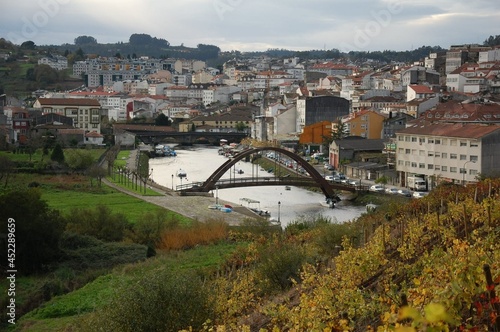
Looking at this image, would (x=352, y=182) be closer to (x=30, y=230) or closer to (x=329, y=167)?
(x=329, y=167)

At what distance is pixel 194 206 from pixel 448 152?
303 inches

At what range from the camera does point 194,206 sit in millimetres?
21156

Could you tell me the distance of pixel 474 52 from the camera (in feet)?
160

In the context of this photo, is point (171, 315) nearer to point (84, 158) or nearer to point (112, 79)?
point (84, 158)

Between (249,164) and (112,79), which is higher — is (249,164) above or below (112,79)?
below

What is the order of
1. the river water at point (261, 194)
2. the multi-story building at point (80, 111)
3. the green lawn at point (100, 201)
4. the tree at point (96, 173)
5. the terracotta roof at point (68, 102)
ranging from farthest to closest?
1. the terracotta roof at point (68, 102)
2. the multi-story building at point (80, 111)
3. the tree at point (96, 173)
4. the river water at point (261, 194)
5. the green lawn at point (100, 201)

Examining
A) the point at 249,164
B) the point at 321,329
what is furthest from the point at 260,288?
the point at 249,164

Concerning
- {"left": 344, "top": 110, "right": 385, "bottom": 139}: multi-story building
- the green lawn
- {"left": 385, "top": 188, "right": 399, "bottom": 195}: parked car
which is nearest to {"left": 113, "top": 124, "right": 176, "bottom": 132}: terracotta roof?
{"left": 344, "top": 110, "right": 385, "bottom": 139}: multi-story building

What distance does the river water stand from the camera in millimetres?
20938

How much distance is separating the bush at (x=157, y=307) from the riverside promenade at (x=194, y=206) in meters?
11.2

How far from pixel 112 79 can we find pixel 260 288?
7857 centimetres

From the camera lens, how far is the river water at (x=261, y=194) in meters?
20.9

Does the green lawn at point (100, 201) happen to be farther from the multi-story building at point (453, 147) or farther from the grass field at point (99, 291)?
the multi-story building at point (453, 147)

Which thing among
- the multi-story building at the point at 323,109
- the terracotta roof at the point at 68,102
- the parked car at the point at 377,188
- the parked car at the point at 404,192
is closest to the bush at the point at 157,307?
the parked car at the point at 404,192
